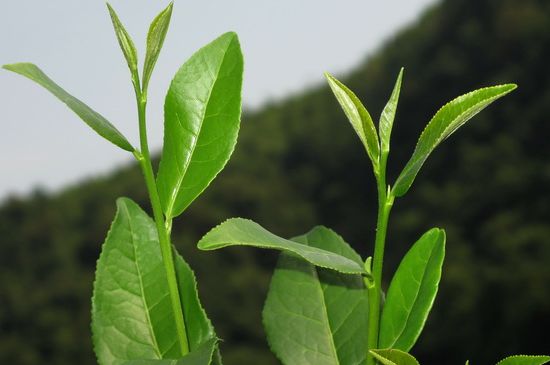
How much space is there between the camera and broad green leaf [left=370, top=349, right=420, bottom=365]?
44 centimetres

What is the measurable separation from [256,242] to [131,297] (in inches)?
6.0

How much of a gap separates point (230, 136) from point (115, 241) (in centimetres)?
12

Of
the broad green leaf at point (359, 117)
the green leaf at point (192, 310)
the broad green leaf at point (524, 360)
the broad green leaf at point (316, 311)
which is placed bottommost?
the broad green leaf at point (524, 360)

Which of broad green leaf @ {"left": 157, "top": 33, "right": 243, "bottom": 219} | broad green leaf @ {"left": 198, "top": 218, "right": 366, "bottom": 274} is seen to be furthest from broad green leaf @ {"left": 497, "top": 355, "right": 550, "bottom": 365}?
broad green leaf @ {"left": 157, "top": 33, "right": 243, "bottom": 219}

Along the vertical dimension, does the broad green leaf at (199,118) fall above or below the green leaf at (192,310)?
above

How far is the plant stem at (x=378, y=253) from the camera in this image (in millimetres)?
451

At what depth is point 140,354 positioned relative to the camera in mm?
523

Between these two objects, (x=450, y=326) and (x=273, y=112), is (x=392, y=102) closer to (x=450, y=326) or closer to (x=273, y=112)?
(x=450, y=326)

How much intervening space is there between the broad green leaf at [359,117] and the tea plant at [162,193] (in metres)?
0.06

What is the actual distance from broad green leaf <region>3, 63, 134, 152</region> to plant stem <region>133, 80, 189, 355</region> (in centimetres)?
2

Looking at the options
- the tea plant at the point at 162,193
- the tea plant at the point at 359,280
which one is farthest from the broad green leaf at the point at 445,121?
the tea plant at the point at 162,193

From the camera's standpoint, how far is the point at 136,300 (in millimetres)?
535

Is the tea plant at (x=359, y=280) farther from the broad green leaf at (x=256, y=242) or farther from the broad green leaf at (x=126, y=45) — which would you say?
the broad green leaf at (x=126, y=45)

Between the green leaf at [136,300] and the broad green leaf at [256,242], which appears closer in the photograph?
the broad green leaf at [256,242]
